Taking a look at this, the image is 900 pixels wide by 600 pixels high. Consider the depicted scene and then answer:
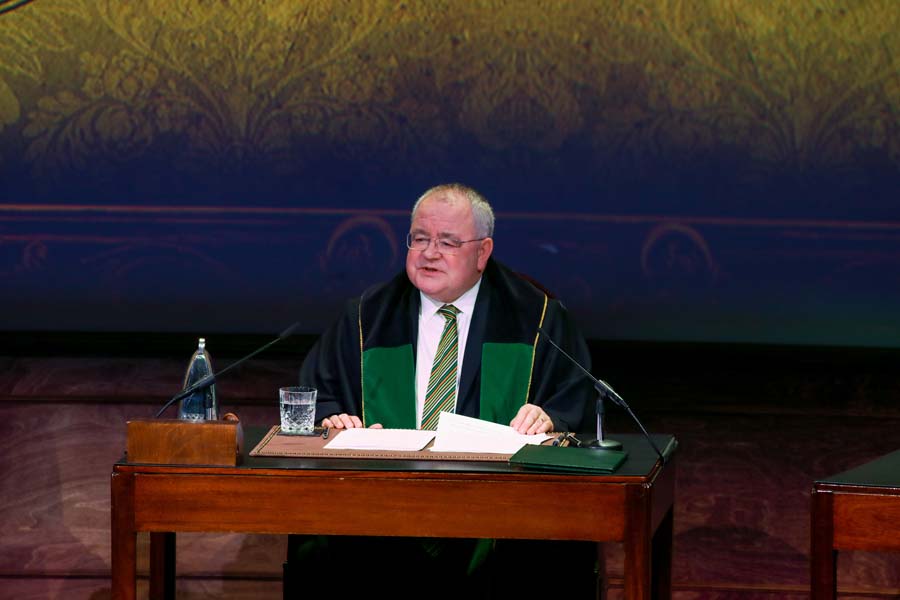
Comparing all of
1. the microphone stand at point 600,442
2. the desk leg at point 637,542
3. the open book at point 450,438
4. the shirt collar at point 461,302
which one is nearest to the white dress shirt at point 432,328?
the shirt collar at point 461,302

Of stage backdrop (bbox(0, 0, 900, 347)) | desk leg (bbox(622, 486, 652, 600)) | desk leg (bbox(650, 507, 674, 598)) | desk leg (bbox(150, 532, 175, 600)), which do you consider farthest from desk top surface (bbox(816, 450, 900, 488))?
desk leg (bbox(150, 532, 175, 600))

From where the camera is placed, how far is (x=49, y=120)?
4.71 metres

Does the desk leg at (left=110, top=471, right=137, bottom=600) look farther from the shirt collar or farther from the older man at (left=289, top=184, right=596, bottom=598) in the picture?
the shirt collar

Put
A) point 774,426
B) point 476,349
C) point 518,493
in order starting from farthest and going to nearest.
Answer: point 774,426 < point 476,349 < point 518,493

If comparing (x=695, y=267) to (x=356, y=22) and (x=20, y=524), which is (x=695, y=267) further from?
(x=20, y=524)

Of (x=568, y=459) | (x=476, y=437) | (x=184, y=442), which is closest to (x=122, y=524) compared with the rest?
(x=184, y=442)

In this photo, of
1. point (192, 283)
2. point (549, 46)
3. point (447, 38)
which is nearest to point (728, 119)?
point (549, 46)

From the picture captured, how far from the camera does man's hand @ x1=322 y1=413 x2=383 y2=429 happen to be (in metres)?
3.40

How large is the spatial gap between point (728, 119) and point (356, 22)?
1404 millimetres

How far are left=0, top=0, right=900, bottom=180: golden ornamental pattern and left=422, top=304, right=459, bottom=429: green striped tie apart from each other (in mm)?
1140

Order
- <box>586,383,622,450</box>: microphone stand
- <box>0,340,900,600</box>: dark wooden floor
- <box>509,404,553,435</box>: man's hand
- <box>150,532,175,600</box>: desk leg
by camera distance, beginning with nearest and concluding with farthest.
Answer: <box>586,383,622,450</box>: microphone stand → <box>509,404,553,435</box>: man's hand → <box>150,532,175,600</box>: desk leg → <box>0,340,900,600</box>: dark wooden floor

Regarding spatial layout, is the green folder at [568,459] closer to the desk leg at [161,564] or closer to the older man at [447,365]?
the older man at [447,365]

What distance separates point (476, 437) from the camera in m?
3.17

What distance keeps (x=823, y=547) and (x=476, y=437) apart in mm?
867
